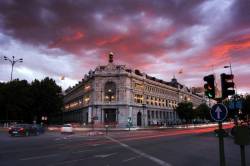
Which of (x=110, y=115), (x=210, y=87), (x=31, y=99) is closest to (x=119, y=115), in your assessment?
(x=110, y=115)

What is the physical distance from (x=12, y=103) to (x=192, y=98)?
355 ft

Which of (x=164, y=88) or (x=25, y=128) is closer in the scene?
(x=25, y=128)

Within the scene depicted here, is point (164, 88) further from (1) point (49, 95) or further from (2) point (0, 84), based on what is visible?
(2) point (0, 84)

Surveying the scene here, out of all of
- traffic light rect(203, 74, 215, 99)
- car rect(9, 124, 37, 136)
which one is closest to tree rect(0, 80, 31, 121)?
car rect(9, 124, 37, 136)

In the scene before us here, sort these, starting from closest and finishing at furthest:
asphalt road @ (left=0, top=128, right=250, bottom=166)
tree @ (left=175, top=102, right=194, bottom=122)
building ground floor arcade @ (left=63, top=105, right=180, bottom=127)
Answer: asphalt road @ (left=0, top=128, right=250, bottom=166)
building ground floor arcade @ (left=63, top=105, right=180, bottom=127)
tree @ (left=175, top=102, right=194, bottom=122)

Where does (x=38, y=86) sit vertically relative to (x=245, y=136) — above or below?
above

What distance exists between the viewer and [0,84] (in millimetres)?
102562

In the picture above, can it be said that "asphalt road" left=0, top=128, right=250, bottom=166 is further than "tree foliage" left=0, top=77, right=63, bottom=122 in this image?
No

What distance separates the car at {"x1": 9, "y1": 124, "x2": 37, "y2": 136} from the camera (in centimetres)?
4072

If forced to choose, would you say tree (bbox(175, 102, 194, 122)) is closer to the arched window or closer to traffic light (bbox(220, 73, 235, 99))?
the arched window

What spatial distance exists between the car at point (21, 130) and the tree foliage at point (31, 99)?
45.0m

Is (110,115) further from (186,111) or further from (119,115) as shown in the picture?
(186,111)

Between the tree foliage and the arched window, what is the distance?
48.5ft

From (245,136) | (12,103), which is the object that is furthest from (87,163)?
(12,103)
